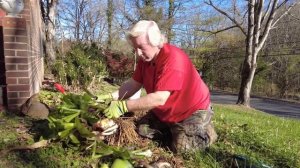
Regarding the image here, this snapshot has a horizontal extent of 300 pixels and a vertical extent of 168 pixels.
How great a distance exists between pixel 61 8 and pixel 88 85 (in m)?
31.6

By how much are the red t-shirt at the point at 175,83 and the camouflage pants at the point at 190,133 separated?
0.23 feet

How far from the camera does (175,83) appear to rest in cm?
334

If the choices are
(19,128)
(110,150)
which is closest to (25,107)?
(19,128)

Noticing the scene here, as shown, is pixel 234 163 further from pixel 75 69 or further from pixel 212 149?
pixel 75 69

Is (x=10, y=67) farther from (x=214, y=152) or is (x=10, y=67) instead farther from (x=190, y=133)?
(x=214, y=152)

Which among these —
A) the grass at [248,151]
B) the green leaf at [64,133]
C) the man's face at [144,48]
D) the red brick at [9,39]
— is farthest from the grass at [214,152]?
the man's face at [144,48]

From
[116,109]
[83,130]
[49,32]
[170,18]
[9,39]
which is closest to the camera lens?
[83,130]

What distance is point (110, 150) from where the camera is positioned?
3.18 meters

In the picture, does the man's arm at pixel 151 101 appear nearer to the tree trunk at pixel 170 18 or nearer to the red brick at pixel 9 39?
the red brick at pixel 9 39

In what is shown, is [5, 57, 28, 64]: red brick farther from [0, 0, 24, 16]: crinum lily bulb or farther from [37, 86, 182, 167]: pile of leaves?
[37, 86, 182, 167]: pile of leaves

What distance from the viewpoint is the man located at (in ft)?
11.0

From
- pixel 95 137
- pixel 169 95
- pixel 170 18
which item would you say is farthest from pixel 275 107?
pixel 95 137

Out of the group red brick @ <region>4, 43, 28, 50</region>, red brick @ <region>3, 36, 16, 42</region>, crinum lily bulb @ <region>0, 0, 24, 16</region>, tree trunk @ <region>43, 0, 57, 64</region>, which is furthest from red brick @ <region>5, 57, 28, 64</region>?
tree trunk @ <region>43, 0, 57, 64</region>

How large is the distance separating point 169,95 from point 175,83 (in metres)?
0.16
